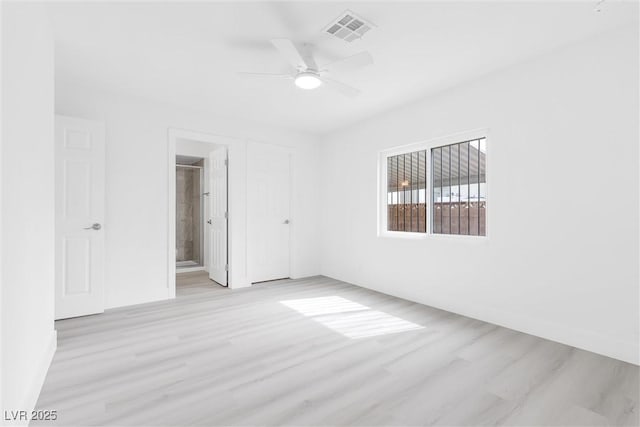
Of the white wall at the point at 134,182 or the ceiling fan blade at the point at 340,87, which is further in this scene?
the white wall at the point at 134,182

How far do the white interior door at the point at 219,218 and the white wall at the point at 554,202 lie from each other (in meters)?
2.75

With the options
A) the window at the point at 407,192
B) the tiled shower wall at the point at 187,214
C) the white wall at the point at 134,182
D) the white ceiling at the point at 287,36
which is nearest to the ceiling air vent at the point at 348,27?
the white ceiling at the point at 287,36

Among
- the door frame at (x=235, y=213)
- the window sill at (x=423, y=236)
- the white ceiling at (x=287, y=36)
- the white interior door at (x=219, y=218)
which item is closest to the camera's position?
the white ceiling at (x=287, y=36)

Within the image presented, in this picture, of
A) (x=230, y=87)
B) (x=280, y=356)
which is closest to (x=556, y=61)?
(x=230, y=87)

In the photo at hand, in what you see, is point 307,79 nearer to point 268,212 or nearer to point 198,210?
point 268,212

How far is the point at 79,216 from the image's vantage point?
10.9 ft

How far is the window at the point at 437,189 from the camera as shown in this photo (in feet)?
11.3

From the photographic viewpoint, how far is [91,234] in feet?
11.1

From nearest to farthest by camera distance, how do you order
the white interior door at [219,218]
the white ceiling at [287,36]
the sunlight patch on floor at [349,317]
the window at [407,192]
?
the white ceiling at [287,36] → the sunlight patch on floor at [349,317] → the window at [407,192] → the white interior door at [219,218]

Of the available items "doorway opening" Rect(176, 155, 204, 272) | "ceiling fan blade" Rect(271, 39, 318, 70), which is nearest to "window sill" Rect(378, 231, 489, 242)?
"ceiling fan blade" Rect(271, 39, 318, 70)

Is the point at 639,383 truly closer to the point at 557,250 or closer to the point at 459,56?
the point at 557,250

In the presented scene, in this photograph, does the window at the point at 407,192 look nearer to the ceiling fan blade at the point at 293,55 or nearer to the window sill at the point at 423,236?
the window sill at the point at 423,236

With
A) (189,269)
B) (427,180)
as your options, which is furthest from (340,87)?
(189,269)

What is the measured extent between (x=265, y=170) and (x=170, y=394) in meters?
3.52
